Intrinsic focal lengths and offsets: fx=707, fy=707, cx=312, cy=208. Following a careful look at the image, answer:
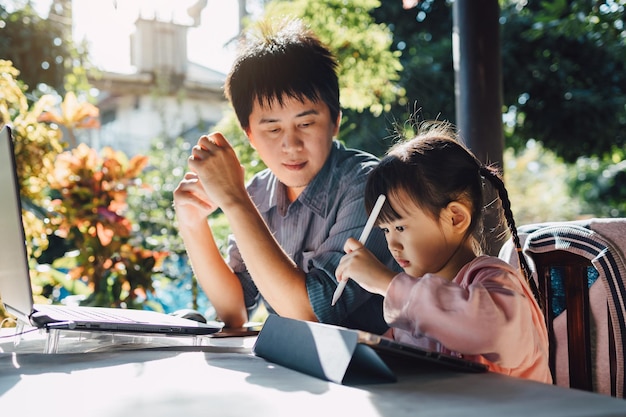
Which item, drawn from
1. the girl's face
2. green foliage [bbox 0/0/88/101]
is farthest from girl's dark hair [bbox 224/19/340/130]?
green foliage [bbox 0/0/88/101]

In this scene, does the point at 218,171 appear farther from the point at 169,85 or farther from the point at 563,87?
the point at 563,87

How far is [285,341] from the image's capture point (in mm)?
806

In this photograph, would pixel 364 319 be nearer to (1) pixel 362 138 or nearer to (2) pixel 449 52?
(1) pixel 362 138

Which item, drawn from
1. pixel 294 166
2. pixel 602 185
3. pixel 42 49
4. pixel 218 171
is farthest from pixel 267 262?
pixel 602 185

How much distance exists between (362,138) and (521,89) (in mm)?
1934

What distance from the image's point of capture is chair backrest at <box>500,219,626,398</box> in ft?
3.41

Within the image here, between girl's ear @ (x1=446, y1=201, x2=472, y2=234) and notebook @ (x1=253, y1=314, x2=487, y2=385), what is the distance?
1.19 feet

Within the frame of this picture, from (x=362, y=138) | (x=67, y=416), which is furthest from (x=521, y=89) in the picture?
(x=67, y=416)

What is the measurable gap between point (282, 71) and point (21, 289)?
73 centimetres

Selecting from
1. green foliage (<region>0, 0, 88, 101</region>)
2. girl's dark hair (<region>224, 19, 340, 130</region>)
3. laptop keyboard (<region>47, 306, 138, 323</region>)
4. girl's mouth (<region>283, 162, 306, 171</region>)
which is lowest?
laptop keyboard (<region>47, 306, 138, 323</region>)

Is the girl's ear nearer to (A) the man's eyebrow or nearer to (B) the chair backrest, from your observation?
(B) the chair backrest

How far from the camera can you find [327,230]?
4.93ft

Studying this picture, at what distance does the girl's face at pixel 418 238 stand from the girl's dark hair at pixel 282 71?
0.48 metres

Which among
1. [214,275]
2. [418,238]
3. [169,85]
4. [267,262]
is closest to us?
[418,238]
